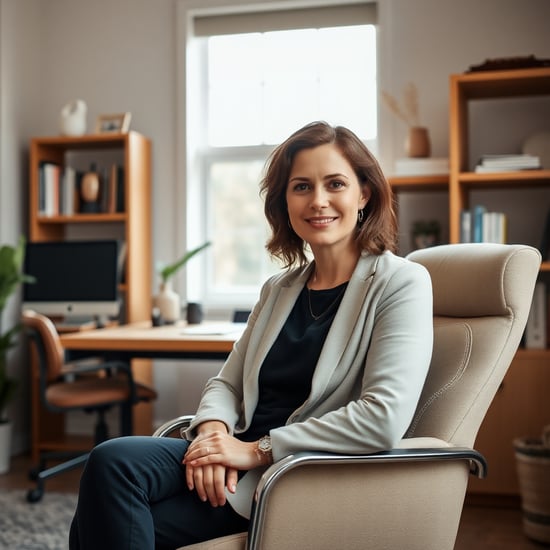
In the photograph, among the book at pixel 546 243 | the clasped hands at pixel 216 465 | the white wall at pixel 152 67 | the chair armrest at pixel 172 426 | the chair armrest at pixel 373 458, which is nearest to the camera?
the chair armrest at pixel 373 458

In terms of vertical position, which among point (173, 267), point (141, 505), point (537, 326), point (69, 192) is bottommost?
point (141, 505)

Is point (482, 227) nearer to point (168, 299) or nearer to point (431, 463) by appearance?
point (168, 299)

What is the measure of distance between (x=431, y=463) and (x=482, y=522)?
1.79 metres

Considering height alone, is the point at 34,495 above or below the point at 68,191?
below

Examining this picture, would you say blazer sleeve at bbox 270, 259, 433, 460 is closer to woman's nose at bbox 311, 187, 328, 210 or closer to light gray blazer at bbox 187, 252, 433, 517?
light gray blazer at bbox 187, 252, 433, 517

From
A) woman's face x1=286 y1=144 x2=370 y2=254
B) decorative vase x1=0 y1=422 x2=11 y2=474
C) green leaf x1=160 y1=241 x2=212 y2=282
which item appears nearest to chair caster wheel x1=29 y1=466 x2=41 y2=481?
decorative vase x1=0 y1=422 x2=11 y2=474

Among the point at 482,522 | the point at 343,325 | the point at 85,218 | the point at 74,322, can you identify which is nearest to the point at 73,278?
the point at 74,322

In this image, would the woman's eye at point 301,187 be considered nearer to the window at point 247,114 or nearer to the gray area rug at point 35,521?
the gray area rug at point 35,521

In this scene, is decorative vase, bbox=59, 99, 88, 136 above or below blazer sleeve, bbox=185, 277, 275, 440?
above

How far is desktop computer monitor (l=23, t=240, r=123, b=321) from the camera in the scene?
4.20 metres

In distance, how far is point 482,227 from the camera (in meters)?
3.56

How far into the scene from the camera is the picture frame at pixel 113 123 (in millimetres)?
4379

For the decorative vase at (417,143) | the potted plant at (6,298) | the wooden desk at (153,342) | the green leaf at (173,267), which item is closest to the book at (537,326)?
the decorative vase at (417,143)

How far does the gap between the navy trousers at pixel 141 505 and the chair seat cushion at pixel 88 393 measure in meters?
1.91
